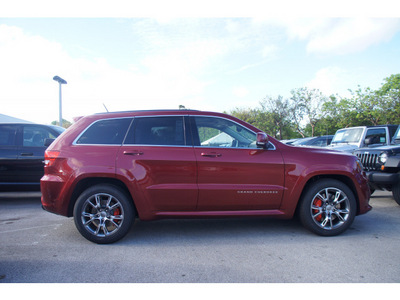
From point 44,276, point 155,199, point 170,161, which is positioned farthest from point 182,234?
point 44,276

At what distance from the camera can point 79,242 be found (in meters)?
3.93

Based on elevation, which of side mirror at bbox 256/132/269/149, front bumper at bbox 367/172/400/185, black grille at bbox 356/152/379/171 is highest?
side mirror at bbox 256/132/269/149

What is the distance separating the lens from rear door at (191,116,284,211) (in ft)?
12.8

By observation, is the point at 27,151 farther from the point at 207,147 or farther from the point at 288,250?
the point at 288,250

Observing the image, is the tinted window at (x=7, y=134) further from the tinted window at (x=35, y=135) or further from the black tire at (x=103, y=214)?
the black tire at (x=103, y=214)

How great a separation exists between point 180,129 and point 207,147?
0.49 metres

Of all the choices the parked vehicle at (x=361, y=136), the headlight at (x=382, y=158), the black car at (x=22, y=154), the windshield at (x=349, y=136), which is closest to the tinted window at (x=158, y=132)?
the black car at (x=22, y=154)

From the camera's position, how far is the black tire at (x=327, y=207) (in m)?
4.04

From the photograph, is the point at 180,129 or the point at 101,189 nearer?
the point at 101,189

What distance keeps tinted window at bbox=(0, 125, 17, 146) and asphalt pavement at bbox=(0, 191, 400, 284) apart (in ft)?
7.18

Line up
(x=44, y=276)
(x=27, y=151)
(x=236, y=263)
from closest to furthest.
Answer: (x=44, y=276)
(x=236, y=263)
(x=27, y=151)

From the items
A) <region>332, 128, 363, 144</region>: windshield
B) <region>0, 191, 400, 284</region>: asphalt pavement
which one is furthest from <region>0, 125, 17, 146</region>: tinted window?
<region>332, 128, 363, 144</region>: windshield

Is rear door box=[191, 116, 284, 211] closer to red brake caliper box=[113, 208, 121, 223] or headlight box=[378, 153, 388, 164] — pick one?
red brake caliper box=[113, 208, 121, 223]

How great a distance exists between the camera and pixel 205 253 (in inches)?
137
